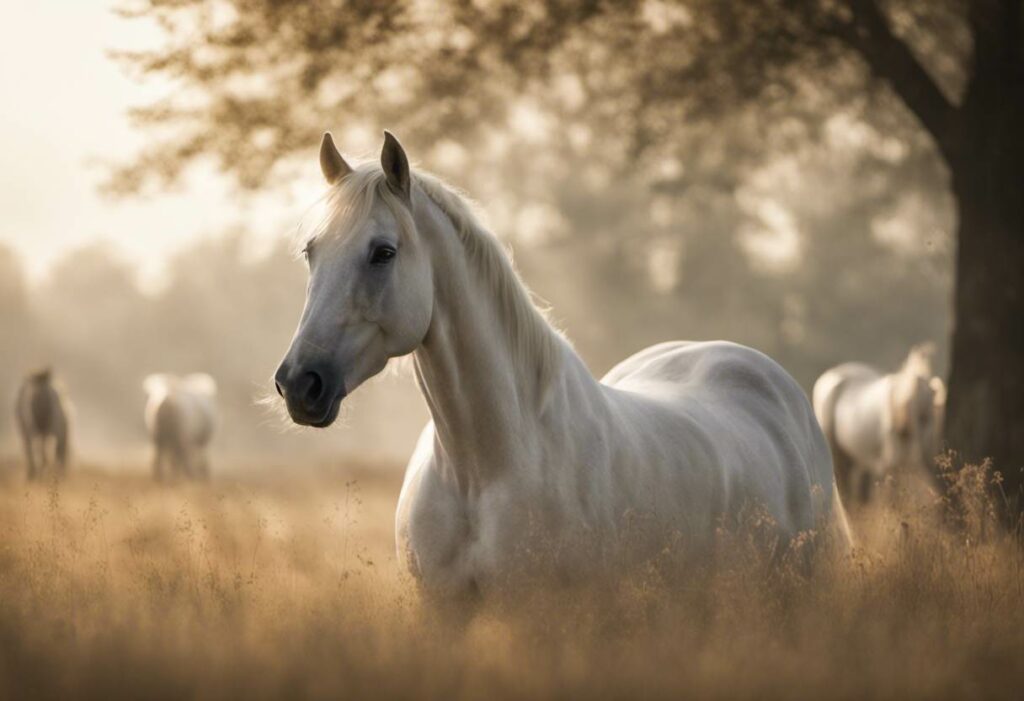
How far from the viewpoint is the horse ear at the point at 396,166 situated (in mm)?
4082

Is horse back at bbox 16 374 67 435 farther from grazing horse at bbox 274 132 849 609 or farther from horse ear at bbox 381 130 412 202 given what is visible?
horse ear at bbox 381 130 412 202

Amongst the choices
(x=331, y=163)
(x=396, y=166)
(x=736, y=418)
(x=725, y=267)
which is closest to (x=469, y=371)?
(x=396, y=166)

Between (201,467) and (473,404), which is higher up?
(473,404)

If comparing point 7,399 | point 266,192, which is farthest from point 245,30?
point 7,399

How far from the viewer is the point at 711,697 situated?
11.3 ft

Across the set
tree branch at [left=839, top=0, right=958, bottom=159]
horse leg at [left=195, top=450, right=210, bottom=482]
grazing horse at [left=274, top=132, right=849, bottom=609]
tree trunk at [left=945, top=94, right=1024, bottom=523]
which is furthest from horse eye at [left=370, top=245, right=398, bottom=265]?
horse leg at [left=195, top=450, right=210, bottom=482]

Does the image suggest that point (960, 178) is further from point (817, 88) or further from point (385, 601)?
point (385, 601)

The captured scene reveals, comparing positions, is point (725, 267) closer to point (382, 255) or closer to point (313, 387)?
point (382, 255)

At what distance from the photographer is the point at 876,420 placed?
574 inches

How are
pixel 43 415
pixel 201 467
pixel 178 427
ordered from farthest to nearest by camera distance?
pixel 201 467
pixel 178 427
pixel 43 415

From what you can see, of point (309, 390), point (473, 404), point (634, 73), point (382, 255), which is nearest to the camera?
point (309, 390)

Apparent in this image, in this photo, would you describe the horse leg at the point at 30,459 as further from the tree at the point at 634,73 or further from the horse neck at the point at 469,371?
the horse neck at the point at 469,371

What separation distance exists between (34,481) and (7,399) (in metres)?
39.3

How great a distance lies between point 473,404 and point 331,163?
1015 millimetres
